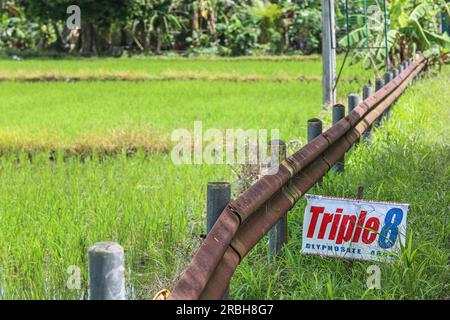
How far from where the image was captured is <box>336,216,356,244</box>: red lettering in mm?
3379

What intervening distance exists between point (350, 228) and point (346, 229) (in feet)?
0.06

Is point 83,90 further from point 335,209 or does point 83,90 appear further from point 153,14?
point 153,14

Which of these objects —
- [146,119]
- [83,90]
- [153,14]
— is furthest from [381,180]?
[153,14]

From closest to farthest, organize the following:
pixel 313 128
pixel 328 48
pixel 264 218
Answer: pixel 264 218 < pixel 313 128 < pixel 328 48

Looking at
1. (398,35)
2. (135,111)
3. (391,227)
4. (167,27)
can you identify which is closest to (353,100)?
(391,227)

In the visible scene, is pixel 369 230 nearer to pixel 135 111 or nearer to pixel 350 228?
pixel 350 228

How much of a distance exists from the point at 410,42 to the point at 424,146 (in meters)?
9.29

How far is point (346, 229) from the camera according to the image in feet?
11.2

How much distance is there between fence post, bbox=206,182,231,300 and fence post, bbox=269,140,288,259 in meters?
0.89

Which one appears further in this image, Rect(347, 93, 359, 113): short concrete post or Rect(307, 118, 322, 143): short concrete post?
Rect(347, 93, 359, 113): short concrete post

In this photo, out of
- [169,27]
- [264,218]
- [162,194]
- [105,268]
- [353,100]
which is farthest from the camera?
[169,27]

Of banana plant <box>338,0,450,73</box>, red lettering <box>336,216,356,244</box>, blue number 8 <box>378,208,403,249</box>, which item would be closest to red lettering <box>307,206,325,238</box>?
red lettering <box>336,216,356,244</box>

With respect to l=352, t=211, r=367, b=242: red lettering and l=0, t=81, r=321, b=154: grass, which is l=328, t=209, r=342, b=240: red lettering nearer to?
l=352, t=211, r=367, b=242: red lettering

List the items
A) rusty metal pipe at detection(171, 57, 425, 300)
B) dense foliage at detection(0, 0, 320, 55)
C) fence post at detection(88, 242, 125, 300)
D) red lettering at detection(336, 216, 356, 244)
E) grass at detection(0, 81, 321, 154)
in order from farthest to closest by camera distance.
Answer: dense foliage at detection(0, 0, 320, 55) < grass at detection(0, 81, 321, 154) < red lettering at detection(336, 216, 356, 244) < rusty metal pipe at detection(171, 57, 425, 300) < fence post at detection(88, 242, 125, 300)
